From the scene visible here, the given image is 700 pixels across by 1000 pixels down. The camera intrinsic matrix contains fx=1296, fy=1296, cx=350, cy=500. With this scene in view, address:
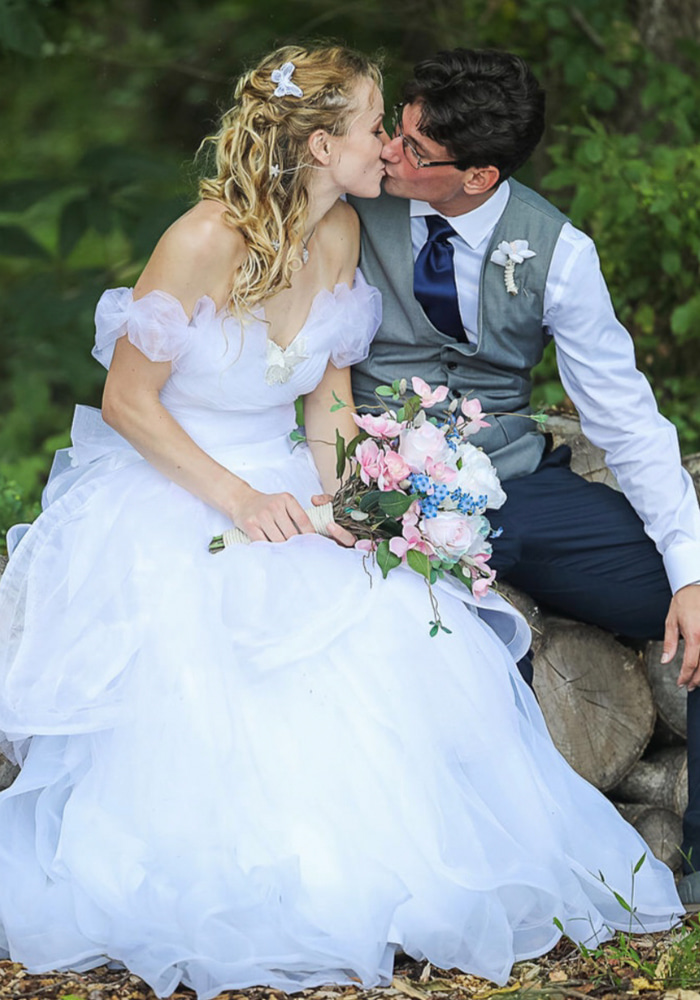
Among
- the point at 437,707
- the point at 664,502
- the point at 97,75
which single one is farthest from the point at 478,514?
the point at 97,75

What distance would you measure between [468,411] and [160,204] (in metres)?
2.53

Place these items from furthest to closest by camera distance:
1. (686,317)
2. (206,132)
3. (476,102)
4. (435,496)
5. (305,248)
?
(206,132) < (686,317) < (305,248) < (476,102) < (435,496)

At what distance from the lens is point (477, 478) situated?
2.61 m

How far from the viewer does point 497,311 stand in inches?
120

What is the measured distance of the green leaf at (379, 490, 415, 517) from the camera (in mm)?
2549

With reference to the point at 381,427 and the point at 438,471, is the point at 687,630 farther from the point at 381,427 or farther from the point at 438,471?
the point at 381,427

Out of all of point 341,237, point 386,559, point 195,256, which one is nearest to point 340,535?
point 386,559

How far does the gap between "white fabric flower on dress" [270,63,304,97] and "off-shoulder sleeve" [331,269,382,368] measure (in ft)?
1.54

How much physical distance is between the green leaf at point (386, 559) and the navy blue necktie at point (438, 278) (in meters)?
0.70

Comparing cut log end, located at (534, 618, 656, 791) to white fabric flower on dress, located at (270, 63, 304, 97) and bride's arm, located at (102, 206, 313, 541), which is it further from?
white fabric flower on dress, located at (270, 63, 304, 97)

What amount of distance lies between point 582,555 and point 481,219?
826 mm

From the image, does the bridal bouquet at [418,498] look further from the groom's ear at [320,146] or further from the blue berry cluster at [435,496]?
the groom's ear at [320,146]

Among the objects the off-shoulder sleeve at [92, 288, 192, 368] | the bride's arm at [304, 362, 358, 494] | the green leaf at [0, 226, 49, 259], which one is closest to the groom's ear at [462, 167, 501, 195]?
the bride's arm at [304, 362, 358, 494]

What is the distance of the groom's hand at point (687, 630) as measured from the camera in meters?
2.84
